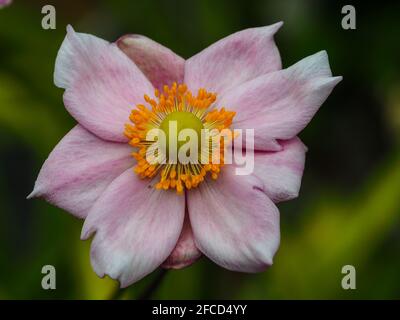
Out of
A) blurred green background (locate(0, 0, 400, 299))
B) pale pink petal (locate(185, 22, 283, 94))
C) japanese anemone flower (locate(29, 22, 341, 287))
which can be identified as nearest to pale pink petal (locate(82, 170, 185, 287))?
japanese anemone flower (locate(29, 22, 341, 287))

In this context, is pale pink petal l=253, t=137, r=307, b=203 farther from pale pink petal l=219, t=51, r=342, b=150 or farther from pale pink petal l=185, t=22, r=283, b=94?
pale pink petal l=185, t=22, r=283, b=94

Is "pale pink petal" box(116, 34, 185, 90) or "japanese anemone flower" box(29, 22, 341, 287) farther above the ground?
"pale pink petal" box(116, 34, 185, 90)

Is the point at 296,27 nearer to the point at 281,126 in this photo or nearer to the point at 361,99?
the point at 361,99

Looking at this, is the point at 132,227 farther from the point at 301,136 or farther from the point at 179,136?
the point at 301,136

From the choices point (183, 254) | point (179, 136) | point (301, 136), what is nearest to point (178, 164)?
point (179, 136)

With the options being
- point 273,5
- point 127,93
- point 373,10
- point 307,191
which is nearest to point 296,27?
point 273,5

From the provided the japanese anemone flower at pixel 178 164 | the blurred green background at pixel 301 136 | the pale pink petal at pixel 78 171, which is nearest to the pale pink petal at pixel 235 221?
the japanese anemone flower at pixel 178 164
